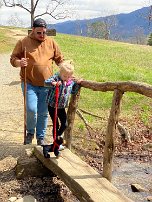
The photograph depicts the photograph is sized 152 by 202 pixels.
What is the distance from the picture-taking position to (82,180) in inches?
209

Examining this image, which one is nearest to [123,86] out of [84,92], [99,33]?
Result: [84,92]

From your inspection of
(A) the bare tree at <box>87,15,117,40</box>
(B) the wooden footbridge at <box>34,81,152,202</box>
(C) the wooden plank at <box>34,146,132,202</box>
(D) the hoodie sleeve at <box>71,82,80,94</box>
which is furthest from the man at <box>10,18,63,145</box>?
(A) the bare tree at <box>87,15,117,40</box>

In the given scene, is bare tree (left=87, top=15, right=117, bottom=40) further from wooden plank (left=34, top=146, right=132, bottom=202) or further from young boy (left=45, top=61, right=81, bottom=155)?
wooden plank (left=34, top=146, right=132, bottom=202)

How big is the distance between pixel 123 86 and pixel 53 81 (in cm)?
109

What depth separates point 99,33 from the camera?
4016 inches

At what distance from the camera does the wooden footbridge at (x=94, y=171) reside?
4844 mm

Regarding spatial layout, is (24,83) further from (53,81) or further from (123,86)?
(123,86)

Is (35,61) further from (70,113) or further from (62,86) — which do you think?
(70,113)

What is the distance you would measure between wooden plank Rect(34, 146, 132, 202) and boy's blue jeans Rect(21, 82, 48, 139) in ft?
1.70

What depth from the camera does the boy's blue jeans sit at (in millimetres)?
6629

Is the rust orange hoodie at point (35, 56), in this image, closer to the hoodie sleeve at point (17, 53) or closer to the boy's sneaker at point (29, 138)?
the hoodie sleeve at point (17, 53)

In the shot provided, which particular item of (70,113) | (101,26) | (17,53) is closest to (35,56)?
(17,53)

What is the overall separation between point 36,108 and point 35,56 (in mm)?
863

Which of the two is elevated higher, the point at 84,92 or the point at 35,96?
the point at 35,96
